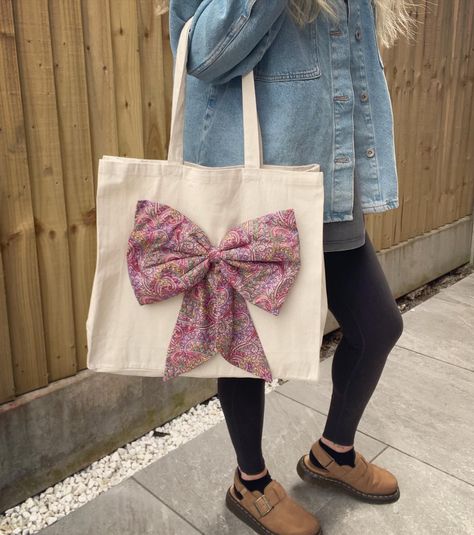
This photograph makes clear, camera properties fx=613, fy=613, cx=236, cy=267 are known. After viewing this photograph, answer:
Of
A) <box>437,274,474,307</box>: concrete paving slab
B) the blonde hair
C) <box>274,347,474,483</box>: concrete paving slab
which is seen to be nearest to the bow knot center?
the blonde hair

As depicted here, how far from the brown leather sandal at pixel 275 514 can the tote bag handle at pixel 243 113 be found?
107 cm

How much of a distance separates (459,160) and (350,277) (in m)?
3.45

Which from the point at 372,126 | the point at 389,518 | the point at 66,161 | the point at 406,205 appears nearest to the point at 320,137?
the point at 372,126

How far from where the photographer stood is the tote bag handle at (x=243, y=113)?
4.62 ft

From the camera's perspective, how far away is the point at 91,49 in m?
2.19

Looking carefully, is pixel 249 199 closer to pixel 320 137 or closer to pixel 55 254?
pixel 320 137

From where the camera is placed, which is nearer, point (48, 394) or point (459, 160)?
point (48, 394)

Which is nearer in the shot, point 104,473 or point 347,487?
point 347,487

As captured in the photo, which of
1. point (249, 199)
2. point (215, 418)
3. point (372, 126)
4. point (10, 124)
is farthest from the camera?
point (215, 418)

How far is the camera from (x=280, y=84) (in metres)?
1.46

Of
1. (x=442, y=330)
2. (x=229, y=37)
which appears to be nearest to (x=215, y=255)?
(x=229, y=37)

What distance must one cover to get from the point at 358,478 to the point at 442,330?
185 cm

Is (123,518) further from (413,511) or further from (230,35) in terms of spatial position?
(230,35)

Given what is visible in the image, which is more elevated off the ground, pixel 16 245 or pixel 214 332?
pixel 16 245
